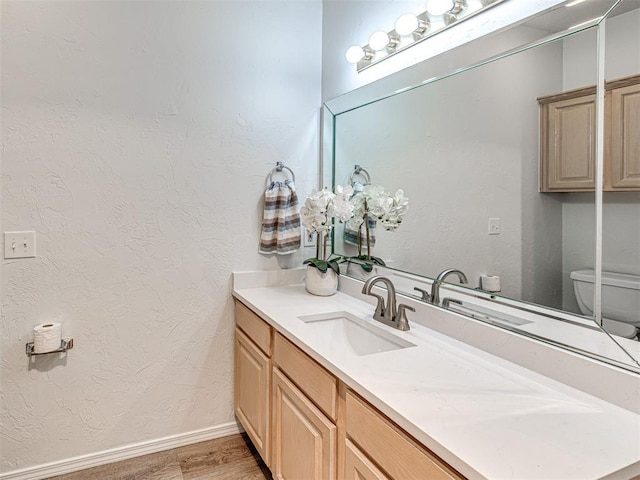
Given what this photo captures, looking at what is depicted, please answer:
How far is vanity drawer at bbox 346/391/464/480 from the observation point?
87 centimetres

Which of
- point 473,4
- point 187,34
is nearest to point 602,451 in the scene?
point 473,4

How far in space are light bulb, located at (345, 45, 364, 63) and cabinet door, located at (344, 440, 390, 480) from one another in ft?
5.55

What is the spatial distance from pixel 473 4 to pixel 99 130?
1654mm

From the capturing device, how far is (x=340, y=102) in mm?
2240

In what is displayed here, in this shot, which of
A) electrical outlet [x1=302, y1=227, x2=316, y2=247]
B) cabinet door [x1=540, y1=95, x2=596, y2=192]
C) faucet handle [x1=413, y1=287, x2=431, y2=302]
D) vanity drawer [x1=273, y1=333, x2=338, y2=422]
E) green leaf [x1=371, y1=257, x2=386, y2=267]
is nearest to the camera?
cabinet door [x1=540, y1=95, x2=596, y2=192]

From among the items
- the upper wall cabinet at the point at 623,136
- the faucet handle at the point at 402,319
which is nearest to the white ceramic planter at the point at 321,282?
the faucet handle at the point at 402,319

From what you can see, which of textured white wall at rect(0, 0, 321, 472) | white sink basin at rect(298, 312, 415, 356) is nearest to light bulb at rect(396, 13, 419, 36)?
textured white wall at rect(0, 0, 321, 472)

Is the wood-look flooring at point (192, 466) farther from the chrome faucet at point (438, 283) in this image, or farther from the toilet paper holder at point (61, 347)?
the chrome faucet at point (438, 283)

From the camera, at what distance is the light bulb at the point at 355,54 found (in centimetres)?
202

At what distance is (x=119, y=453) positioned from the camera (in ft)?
6.69

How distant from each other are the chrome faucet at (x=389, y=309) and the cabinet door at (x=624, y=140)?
755mm

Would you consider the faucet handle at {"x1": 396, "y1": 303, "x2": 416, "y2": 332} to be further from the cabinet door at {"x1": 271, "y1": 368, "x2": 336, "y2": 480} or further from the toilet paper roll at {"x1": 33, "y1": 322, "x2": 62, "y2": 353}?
the toilet paper roll at {"x1": 33, "y1": 322, "x2": 62, "y2": 353}

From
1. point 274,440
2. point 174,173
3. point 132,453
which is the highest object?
point 174,173

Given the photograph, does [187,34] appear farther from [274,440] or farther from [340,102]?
[274,440]
